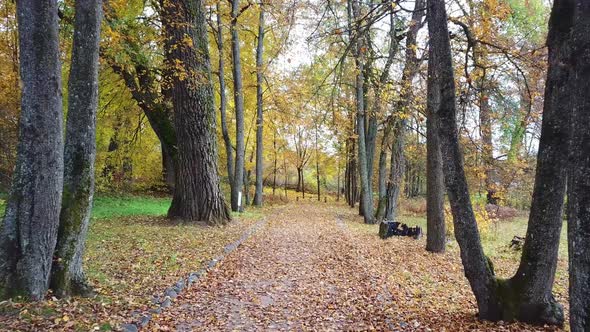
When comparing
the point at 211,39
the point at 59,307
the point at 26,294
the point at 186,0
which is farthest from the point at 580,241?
the point at 211,39

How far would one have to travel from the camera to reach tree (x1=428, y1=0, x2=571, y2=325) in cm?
421

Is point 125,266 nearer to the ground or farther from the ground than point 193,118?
nearer to the ground

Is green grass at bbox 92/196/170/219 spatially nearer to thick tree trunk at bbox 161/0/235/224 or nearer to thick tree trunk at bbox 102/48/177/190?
thick tree trunk at bbox 102/48/177/190

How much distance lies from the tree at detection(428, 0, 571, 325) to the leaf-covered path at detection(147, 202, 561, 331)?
0.89 ft

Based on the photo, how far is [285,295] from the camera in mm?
6305

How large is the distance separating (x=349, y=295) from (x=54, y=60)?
16.8 ft

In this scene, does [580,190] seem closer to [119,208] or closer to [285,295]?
[285,295]

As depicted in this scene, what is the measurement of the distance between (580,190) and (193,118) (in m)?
11.0

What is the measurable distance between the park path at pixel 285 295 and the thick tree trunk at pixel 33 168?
4.89ft

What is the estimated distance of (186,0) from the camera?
38.8ft

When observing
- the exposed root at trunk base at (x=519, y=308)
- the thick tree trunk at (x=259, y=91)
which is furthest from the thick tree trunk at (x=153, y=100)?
the exposed root at trunk base at (x=519, y=308)

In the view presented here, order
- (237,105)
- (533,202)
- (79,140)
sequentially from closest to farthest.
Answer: (533,202) → (79,140) → (237,105)

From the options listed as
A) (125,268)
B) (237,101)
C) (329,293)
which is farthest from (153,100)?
(329,293)

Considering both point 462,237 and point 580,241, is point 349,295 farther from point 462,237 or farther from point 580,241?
point 580,241
